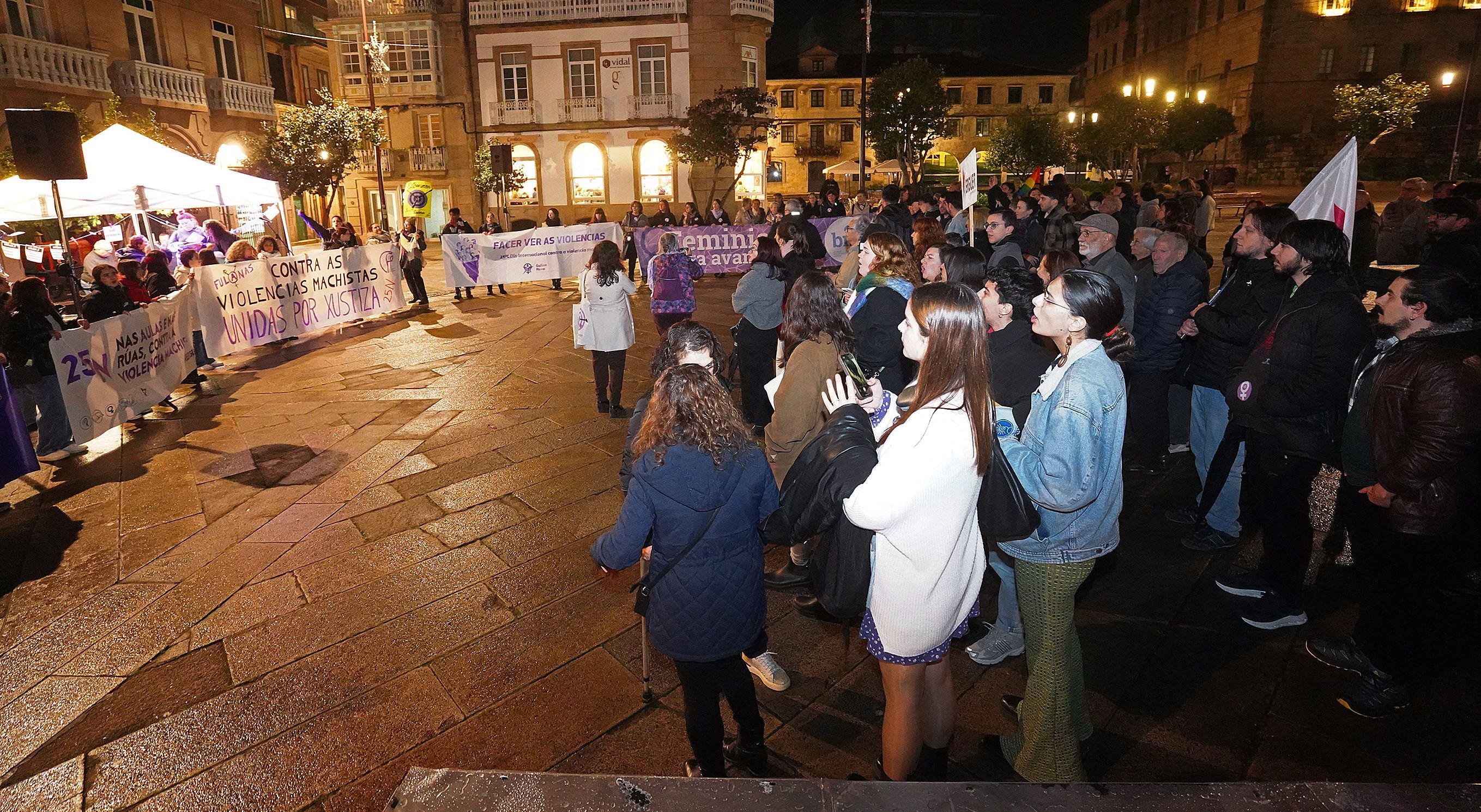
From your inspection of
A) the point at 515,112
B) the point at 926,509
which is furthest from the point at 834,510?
the point at 515,112

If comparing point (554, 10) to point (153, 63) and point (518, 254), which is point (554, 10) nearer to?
point (153, 63)

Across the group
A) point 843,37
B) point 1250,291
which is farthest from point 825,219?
point 843,37

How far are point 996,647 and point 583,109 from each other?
108ft

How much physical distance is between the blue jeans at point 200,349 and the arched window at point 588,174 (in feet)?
85.0

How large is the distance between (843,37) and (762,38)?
158ft

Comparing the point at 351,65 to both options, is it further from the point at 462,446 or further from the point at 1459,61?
the point at 1459,61

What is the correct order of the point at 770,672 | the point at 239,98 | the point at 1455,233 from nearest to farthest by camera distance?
the point at 770,672, the point at 1455,233, the point at 239,98

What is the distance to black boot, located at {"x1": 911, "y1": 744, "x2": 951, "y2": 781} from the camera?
276cm

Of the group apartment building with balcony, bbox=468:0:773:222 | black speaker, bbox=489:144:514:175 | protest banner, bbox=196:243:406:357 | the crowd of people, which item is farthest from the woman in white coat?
apartment building with balcony, bbox=468:0:773:222

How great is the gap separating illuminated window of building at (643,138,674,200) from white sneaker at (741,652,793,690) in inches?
1223

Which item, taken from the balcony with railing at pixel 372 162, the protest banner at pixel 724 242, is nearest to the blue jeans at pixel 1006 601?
the protest banner at pixel 724 242

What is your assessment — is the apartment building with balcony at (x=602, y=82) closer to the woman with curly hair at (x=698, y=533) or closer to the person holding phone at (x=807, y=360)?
the person holding phone at (x=807, y=360)

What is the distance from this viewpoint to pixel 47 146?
7441mm

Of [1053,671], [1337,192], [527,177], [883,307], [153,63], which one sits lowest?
[1053,671]
